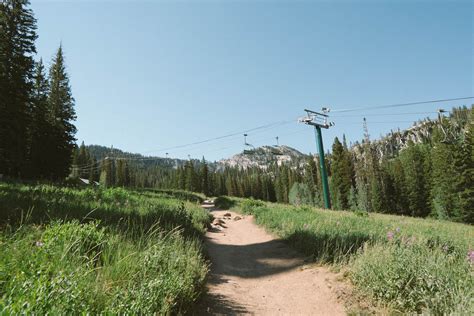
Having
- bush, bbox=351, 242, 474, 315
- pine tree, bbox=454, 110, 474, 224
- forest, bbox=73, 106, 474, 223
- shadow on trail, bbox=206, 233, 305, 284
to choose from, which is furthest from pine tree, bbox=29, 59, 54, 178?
pine tree, bbox=454, 110, 474, 224

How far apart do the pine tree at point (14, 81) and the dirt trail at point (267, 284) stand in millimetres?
23677

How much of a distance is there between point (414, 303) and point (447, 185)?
56.4 m

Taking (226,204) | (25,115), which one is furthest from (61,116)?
(226,204)

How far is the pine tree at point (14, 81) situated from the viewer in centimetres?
2283

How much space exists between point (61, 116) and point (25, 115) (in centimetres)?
1172

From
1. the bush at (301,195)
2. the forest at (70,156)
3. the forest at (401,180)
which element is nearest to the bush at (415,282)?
the forest at (401,180)

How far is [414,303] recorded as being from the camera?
3820 millimetres

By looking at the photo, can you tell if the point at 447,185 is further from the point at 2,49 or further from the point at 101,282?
the point at 2,49

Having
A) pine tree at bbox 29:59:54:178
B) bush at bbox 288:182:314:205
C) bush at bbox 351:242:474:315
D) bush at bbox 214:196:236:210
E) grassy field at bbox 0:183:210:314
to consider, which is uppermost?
pine tree at bbox 29:59:54:178

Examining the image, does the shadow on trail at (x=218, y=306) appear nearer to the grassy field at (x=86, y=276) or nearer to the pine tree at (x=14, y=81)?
the grassy field at (x=86, y=276)

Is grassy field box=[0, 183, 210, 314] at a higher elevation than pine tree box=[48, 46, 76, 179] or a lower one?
lower

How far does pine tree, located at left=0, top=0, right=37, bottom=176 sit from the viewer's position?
74.9ft

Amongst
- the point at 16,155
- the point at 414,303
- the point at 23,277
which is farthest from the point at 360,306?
the point at 16,155

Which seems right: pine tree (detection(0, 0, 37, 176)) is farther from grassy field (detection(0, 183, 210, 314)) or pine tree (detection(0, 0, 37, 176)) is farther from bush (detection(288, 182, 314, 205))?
bush (detection(288, 182, 314, 205))
